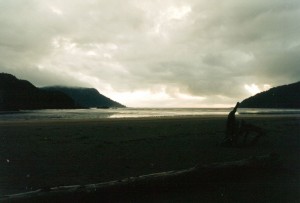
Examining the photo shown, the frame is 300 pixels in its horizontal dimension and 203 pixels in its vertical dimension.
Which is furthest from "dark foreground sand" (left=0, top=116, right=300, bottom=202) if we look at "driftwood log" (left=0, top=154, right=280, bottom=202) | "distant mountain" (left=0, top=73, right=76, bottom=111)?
"distant mountain" (left=0, top=73, right=76, bottom=111)

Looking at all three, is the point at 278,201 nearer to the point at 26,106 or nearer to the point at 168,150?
the point at 168,150

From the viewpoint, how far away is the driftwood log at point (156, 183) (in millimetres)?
5174

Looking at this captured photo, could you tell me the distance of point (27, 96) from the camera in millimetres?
141625

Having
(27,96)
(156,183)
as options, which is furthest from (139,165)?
(27,96)

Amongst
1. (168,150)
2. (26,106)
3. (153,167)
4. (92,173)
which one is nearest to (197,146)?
(168,150)

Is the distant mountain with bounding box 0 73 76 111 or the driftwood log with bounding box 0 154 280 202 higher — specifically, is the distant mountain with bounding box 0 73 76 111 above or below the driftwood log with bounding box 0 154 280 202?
above

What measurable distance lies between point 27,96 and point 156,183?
14492 cm

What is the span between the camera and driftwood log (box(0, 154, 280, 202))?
204 inches

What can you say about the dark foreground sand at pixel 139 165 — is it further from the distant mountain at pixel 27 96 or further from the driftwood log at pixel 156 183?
the distant mountain at pixel 27 96

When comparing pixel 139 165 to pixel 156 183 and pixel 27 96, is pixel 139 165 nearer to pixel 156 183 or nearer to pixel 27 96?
pixel 156 183

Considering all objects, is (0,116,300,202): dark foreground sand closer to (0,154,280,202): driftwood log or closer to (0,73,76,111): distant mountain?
(0,154,280,202): driftwood log

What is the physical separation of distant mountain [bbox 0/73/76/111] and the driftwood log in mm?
123532

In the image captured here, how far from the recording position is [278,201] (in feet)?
19.9

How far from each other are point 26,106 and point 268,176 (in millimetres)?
124852
